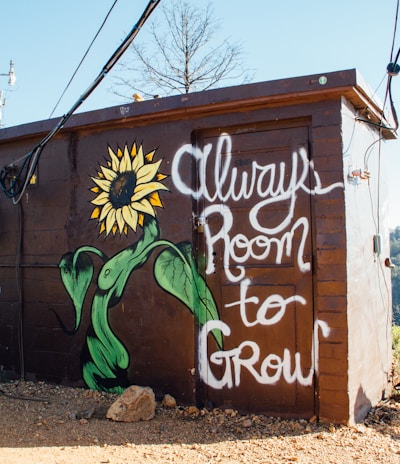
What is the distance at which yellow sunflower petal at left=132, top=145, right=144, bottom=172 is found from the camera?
574cm

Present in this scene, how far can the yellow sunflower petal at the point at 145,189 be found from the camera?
561 centimetres

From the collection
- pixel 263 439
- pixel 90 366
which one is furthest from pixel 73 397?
pixel 263 439

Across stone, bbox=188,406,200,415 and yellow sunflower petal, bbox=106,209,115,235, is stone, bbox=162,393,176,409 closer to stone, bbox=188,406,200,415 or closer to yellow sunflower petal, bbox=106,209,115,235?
stone, bbox=188,406,200,415

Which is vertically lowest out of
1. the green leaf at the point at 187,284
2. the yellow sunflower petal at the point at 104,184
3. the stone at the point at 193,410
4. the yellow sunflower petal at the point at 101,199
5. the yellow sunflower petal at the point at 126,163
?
the stone at the point at 193,410

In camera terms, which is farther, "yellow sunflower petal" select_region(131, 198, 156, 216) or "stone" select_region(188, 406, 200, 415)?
"yellow sunflower petal" select_region(131, 198, 156, 216)

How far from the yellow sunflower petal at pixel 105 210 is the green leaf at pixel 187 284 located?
0.88 m

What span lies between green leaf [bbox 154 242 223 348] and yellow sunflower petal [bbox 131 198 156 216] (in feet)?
1.50

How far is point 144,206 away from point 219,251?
99 centimetres

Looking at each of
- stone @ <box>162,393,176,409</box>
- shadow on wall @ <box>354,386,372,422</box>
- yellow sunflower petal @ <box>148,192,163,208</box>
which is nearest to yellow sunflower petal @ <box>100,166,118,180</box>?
yellow sunflower petal @ <box>148,192,163,208</box>

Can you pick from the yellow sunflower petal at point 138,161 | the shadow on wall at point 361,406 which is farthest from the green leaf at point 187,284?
the shadow on wall at point 361,406

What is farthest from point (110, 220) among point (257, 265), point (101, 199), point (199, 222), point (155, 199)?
point (257, 265)

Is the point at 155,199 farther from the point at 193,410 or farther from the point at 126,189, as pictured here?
the point at 193,410

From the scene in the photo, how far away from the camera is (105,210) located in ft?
19.6

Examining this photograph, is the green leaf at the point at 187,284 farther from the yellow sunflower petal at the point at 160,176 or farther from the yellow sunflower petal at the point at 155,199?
the yellow sunflower petal at the point at 160,176
